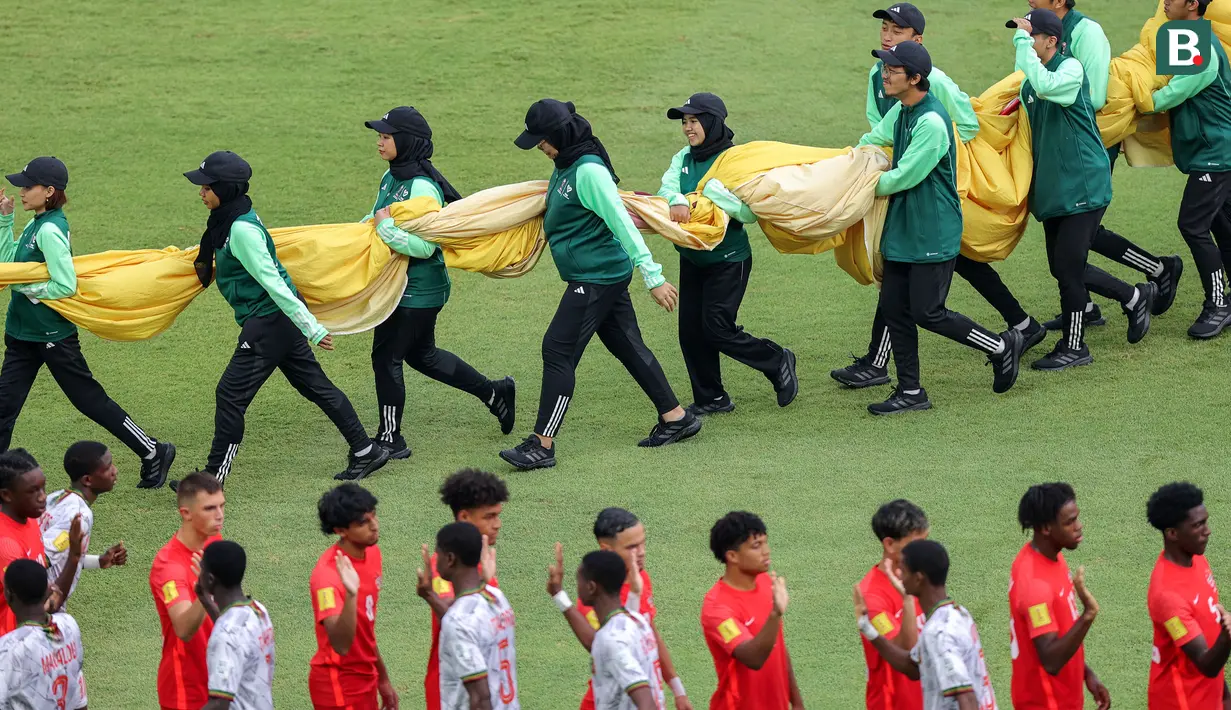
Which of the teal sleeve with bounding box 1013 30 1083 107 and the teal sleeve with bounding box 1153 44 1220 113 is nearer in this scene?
the teal sleeve with bounding box 1013 30 1083 107

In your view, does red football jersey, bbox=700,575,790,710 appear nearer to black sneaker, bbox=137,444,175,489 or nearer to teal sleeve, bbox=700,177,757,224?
teal sleeve, bbox=700,177,757,224

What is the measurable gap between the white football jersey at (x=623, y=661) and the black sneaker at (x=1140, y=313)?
5.83 metres

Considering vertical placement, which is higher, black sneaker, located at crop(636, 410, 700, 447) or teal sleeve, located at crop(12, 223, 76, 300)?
teal sleeve, located at crop(12, 223, 76, 300)

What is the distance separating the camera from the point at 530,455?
881 centimetres

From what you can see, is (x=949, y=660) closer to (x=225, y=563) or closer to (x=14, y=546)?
(x=225, y=563)

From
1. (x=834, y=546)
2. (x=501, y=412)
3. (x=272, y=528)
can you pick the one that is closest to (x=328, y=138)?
(x=501, y=412)

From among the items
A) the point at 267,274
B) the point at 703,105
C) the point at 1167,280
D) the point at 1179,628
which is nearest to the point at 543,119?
the point at 703,105

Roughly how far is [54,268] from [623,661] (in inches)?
187

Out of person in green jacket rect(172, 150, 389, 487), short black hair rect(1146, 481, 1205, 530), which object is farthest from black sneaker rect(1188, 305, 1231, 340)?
person in green jacket rect(172, 150, 389, 487)

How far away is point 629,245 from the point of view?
848 cm

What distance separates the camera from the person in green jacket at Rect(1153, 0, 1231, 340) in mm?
9812

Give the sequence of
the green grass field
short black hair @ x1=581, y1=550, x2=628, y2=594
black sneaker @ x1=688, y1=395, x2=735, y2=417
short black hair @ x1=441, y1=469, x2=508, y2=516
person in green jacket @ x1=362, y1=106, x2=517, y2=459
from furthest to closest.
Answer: black sneaker @ x1=688, y1=395, x2=735, y2=417 → person in green jacket @ x1=362, y1=106, x2=517, y2=459 → the green grass field → short black hair @ x1=441, y1=469, x2=508, y2=516 → short black hair @ x1=581, y1=550, x2=628, y2=594

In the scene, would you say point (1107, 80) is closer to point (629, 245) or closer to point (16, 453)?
point (629, 245)

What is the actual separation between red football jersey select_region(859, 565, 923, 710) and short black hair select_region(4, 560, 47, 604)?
296cm
